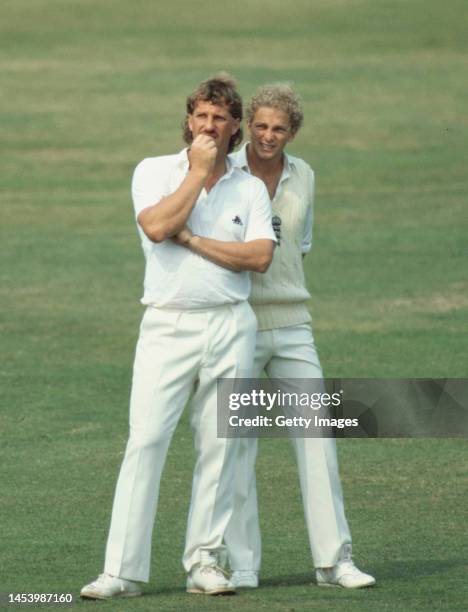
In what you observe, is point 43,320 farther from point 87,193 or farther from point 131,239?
point 87,193

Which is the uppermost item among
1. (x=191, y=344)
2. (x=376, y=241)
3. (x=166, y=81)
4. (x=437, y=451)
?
(x=166, y=81)

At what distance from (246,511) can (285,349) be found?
0.72 metres

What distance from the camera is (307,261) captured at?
1739 centimetres

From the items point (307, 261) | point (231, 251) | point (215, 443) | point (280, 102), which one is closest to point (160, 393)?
point (215, 443)

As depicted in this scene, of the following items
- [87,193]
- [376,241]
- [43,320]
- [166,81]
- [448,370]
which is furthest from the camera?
[166,81]

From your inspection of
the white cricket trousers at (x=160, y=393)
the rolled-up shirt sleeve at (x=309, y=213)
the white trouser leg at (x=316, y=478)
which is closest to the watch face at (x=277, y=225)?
the rolled-up shirt sleeve at (x=309, y=213)

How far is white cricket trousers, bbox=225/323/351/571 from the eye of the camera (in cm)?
714

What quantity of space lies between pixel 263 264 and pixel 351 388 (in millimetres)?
3072

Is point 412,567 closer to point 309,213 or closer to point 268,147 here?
point 309,213

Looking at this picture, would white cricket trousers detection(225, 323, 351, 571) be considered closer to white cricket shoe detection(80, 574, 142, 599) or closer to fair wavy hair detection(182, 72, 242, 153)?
white cricket shoe detection(80, 574, 142, 599)

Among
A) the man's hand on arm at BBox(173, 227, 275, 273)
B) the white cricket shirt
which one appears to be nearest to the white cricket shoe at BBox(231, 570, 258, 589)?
the white cricket shirt

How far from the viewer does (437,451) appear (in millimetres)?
10109

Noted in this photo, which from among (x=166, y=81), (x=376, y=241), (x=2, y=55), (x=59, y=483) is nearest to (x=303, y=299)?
(x=59, y=483)

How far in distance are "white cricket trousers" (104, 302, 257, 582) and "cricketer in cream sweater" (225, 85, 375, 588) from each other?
35 cm
